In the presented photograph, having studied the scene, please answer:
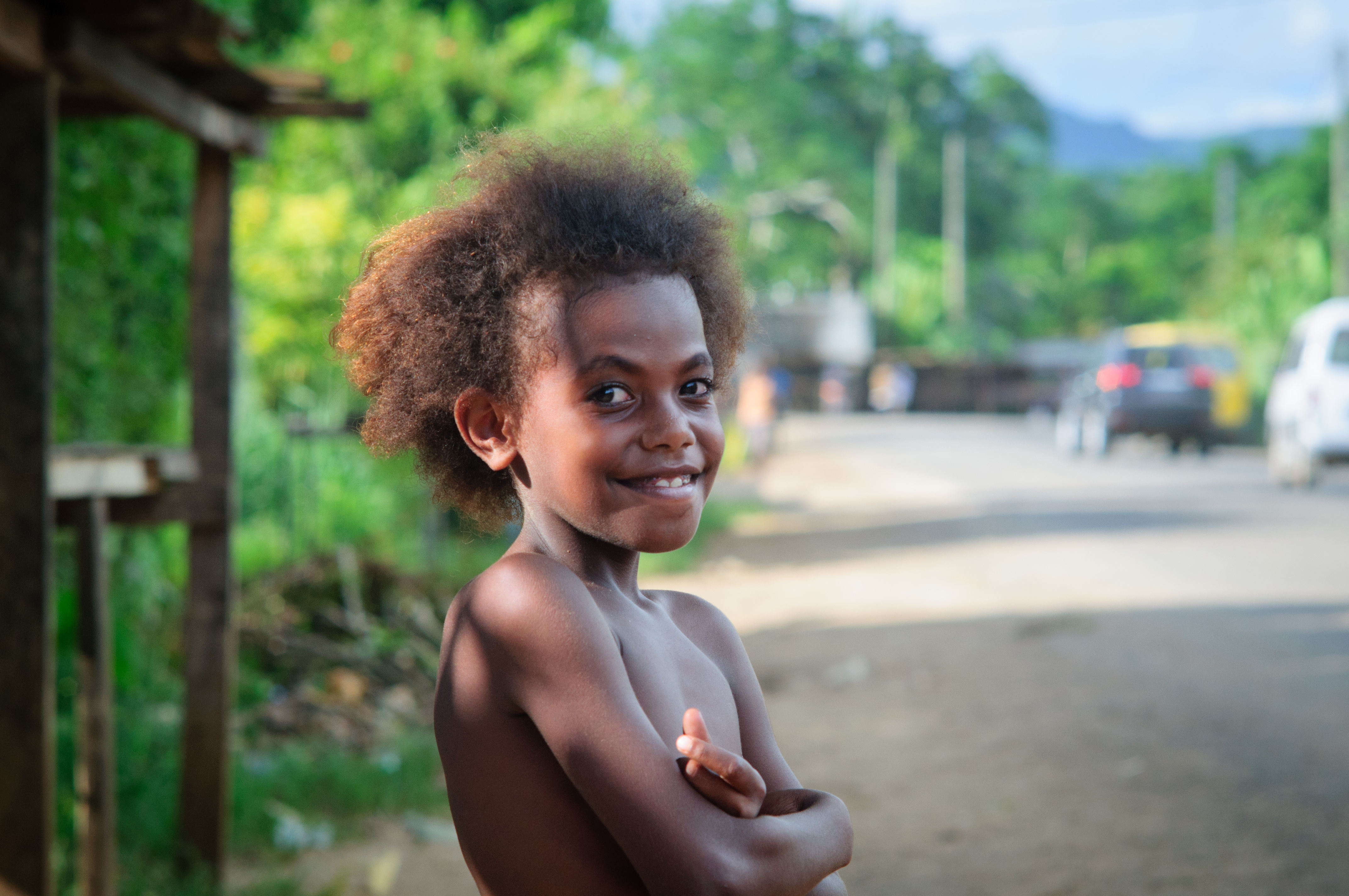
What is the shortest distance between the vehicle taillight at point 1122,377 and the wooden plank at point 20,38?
57.3ft

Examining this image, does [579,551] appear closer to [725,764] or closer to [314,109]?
[725,764]

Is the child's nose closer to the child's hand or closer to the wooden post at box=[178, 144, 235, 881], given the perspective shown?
the child's hand

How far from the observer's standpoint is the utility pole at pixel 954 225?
53.7 m

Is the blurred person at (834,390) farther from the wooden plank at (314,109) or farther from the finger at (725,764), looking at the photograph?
the finger at (725,764)

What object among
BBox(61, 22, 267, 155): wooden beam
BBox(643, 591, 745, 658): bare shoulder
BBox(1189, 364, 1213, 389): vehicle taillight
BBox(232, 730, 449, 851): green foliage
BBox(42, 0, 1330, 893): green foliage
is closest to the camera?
BBox(643, 591, 745, 658): bare shoulder

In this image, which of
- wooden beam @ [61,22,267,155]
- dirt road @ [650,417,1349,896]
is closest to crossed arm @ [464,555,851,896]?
wooden beam @ [61,22,267,155]

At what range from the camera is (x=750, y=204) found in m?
52.5

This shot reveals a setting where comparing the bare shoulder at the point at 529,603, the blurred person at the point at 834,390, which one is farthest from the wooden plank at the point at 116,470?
the blurred person at the point at 834,390

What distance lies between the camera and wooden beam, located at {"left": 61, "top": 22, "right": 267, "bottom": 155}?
3633mm

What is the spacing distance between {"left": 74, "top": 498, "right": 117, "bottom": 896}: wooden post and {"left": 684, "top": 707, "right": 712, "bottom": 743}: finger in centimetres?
319

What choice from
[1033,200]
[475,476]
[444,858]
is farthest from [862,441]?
[1033,200]

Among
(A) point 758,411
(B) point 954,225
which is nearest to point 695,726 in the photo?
(A) point 758,411

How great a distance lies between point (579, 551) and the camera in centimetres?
137

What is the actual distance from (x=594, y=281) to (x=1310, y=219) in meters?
39.7
